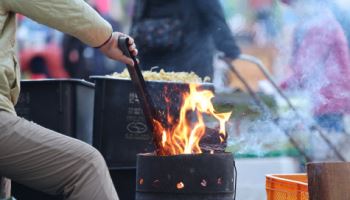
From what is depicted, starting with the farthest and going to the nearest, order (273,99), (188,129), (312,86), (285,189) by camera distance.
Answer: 1. (273,99)
2. (312,86)
3. (188,129)
4. (285,189)

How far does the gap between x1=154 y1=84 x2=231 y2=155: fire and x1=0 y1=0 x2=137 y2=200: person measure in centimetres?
79

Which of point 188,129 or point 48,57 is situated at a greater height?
point 48,57

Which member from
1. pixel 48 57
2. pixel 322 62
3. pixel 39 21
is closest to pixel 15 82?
pixel 39 21

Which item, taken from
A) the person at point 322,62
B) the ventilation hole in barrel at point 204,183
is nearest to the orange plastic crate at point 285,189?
the ventilation hole in barrel at point 204,183

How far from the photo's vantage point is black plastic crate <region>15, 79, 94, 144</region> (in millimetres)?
5594

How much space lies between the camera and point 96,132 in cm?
570

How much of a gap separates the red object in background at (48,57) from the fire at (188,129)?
11.2 metres

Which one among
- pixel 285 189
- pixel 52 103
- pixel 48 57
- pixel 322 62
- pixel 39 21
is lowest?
pixel 285 189

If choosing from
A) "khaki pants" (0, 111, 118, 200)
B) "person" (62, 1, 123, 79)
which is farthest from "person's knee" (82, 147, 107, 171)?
"person" (62, 1, 123, 79)

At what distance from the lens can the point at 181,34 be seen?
8.07m

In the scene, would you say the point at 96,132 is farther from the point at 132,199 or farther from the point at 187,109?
the point at 187,109

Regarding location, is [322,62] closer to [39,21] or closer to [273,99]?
[273,99]

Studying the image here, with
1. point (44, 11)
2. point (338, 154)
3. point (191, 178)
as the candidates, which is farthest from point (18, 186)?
point (338, 154)

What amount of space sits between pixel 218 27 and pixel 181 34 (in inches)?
14.4
